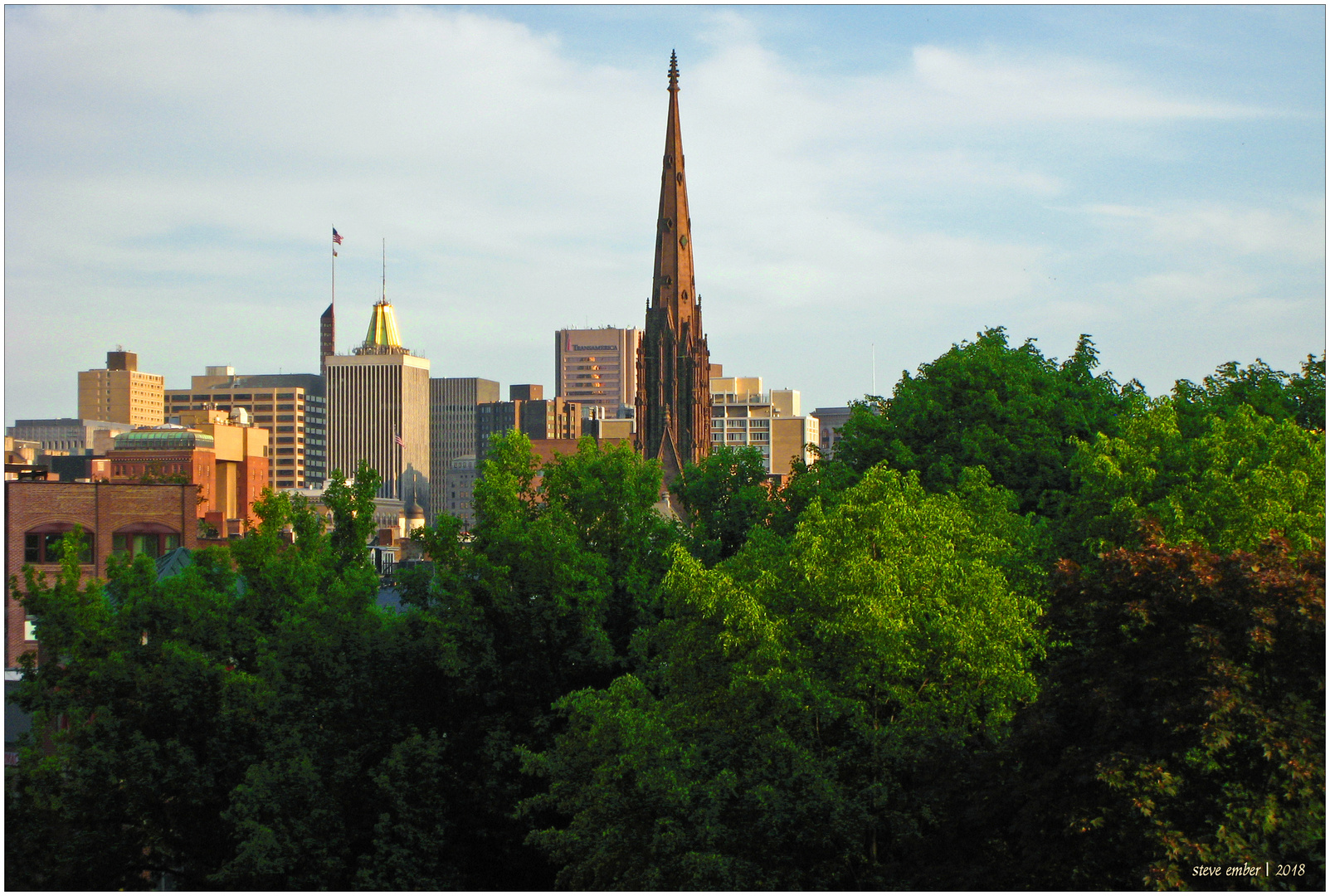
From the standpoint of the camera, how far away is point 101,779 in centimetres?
3606

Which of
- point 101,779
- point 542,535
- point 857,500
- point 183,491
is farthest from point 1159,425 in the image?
point 183,491

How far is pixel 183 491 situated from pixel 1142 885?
162ft

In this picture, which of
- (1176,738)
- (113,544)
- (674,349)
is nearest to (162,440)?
(674,349)

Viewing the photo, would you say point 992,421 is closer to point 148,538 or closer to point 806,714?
point 806,714

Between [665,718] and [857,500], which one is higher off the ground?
[857,500]

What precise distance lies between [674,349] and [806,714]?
103237 mm

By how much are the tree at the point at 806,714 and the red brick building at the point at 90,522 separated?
36.7m

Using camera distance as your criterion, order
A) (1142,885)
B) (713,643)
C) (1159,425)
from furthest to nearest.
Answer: (1159,425), (713,643), (1142,885)

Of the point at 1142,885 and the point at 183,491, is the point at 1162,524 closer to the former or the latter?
the point at 1142,885

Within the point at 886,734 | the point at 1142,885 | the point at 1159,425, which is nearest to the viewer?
the point at 1142,885

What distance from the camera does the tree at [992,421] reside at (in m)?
45.2

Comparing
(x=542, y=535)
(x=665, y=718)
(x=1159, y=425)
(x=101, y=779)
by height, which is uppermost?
(x=1159, y=425)

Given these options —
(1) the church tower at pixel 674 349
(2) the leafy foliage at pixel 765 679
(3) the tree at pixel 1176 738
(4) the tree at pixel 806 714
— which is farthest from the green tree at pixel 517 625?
(1) the church tower at pixel 674 349

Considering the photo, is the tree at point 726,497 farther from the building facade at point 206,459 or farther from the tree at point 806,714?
the building facade at point 206,459
